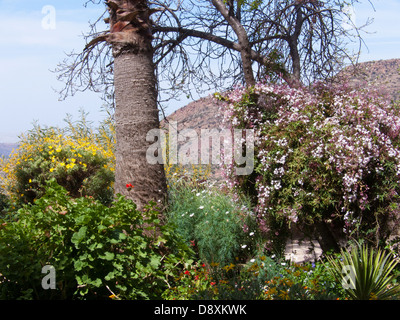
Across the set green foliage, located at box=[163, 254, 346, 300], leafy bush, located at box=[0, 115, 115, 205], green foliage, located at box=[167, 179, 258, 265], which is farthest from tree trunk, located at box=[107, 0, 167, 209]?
leafy bush, located at box=[0, 115, 115, 205]

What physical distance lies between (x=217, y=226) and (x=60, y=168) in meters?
3.63

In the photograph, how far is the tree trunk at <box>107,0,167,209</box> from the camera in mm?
4840

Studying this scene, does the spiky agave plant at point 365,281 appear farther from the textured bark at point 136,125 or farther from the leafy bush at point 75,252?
the textured bark at point 136,125

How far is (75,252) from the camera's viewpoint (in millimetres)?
3422

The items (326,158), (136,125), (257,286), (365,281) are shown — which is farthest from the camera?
(136,125)

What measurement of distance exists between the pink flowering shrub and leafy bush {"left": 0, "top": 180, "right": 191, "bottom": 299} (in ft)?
5.51

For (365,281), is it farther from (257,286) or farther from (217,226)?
(217,226)

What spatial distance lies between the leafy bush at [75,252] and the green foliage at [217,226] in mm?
822

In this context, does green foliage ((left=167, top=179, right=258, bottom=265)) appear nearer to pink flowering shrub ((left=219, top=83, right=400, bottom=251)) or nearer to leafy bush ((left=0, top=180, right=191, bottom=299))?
pink flowering shrub ((left=219, top=83, right=400, bottom=251))

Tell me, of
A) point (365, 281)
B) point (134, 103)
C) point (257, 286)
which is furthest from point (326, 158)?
point (134, 103)

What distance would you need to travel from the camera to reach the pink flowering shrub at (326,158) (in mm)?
4160

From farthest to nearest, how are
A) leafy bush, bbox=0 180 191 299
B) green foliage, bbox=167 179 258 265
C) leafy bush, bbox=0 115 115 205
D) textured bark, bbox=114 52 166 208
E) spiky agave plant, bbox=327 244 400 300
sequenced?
leafy bush, bbox=0 115 115 205
textured bark, bbox=114 52 166 208
green foliage, bbox=167 179 258 265
spiky agave plant, bbox=327 244 400 300
leafy bush, bbox=0 180 191 299
